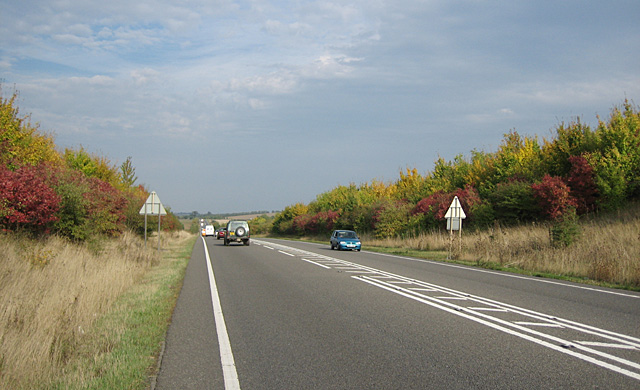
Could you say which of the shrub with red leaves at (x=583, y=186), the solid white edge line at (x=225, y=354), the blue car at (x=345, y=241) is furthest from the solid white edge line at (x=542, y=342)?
the shrub with red leaves at (x=583, y=186)

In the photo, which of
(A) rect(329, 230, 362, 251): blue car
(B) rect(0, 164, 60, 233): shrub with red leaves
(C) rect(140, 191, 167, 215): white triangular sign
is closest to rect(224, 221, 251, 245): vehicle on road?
(A) rect(329, 230, 362, 251): blue car

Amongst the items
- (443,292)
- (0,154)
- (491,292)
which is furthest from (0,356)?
(0,154)

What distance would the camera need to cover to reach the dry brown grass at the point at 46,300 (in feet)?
19.8

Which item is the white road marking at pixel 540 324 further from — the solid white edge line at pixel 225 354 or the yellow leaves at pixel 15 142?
the yellow leaves at pixel 15 142

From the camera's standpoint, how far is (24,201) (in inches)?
621

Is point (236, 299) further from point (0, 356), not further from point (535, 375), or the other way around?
point (535, 375)

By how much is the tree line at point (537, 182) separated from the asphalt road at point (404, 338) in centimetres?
1318

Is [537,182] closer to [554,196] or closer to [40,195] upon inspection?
[554,196]

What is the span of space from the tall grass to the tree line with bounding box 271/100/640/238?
147 cm

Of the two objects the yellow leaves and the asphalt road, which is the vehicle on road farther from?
the asphalt road

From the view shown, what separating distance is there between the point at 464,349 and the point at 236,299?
621 cm

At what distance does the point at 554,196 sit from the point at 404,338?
1045 inches

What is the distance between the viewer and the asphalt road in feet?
18.1

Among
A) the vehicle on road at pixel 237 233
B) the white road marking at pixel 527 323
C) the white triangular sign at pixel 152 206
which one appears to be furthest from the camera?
the vehicle on road at pixel 237 233
